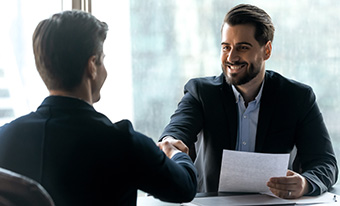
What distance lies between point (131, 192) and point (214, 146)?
3.41 feet

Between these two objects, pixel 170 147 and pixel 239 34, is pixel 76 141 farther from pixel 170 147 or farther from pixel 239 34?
pixel 239 34

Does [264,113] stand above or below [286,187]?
above

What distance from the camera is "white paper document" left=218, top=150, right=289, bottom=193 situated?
1682mm

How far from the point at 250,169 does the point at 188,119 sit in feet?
1.68

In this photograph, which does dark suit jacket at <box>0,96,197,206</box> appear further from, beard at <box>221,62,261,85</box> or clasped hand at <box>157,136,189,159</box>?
beard at <box>221,62,261,85</box>

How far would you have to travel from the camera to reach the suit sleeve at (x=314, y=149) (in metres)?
1.91

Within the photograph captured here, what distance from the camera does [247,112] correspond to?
2193 mm

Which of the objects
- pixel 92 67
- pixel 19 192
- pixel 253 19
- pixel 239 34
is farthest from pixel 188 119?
A: pixel 19 192

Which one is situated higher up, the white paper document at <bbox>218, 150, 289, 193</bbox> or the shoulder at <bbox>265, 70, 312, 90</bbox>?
the shoulder at <bbox>265, 70, 312, 90</bbox>

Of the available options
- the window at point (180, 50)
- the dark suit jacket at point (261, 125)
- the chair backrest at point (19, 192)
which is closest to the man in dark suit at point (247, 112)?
the dark suit jacket at point (261, 125)

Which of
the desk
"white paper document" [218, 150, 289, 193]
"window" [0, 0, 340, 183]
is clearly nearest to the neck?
the desk

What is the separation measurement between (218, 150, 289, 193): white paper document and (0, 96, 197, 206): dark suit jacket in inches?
22.5

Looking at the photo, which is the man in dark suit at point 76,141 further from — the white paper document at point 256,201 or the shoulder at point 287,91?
the shoulder at point 287,91

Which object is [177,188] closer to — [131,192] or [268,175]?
[131,192]
